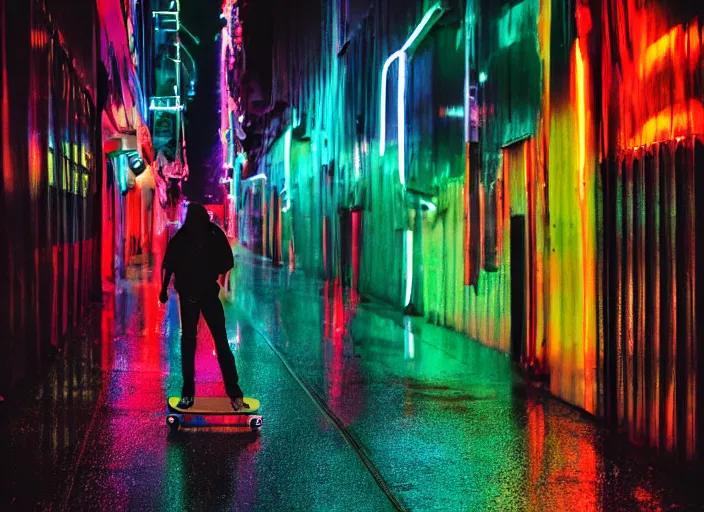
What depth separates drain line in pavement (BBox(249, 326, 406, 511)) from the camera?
5.75m

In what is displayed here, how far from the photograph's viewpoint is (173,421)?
7.43 metres

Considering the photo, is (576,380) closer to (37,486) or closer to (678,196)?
(678,196)

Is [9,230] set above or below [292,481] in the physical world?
above

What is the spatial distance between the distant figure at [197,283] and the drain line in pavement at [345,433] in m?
0.88

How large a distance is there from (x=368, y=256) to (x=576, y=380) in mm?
12759

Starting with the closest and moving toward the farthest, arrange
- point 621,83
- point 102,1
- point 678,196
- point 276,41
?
1. point 678,196
2. point 621,83
3. point 102,1
4. point 276,41

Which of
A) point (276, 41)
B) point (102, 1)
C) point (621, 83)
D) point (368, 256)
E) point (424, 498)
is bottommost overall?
point (424, 498)

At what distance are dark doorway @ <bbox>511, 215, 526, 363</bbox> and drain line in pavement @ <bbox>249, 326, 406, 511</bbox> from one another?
265 centimetres

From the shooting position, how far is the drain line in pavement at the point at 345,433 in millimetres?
5754

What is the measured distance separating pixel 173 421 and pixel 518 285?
16.8ft

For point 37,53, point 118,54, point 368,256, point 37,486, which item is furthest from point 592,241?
point 118,54

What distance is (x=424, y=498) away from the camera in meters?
5.65

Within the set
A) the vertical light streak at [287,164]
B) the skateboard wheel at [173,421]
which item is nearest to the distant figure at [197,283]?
the skateboard wheel at [173,421]

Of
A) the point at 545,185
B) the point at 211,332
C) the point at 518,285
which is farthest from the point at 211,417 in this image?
the point at 518,285
